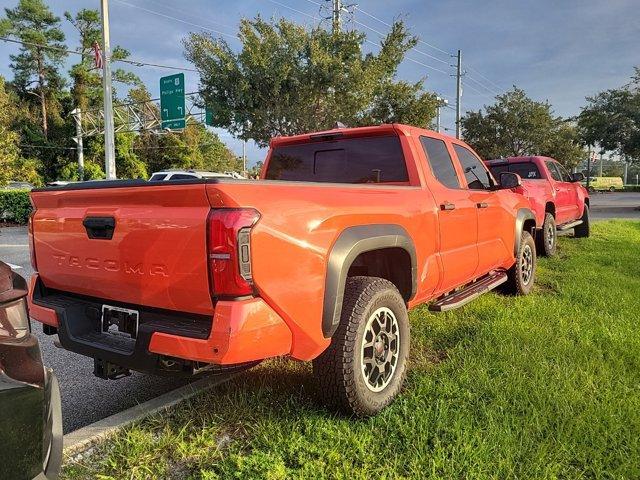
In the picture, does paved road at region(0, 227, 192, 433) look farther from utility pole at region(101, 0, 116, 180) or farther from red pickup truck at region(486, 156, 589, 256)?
utility pole at region(101, 0, 116, 180)

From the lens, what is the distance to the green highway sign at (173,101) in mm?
21478

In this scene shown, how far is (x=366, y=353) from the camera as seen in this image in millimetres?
2969

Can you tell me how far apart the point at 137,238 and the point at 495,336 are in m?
2.98

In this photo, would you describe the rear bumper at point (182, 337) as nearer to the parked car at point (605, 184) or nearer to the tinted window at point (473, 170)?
the tinted window at point (473, 170)

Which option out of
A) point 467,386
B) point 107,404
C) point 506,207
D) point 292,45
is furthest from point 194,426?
point 292,45

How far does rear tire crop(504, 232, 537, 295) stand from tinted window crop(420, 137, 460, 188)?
1814mm

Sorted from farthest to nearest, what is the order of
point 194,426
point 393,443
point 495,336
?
point 495,336, point 194,426, point 393,443

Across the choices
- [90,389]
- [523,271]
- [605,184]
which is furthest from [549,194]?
[605,184]

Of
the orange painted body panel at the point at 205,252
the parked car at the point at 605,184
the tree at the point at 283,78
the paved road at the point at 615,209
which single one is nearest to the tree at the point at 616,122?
the paved road at the point at 615,209

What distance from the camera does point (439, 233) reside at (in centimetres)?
377

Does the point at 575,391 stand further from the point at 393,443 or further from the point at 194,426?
the point at 194,426

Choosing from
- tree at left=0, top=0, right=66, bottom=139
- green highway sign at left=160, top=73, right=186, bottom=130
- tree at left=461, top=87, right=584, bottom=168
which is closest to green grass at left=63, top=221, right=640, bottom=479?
green highway sign at left=160, top=73, right=186, bottom=130

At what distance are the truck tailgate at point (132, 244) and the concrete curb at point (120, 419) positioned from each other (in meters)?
0.74

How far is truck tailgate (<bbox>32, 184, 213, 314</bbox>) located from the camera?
7.33ft
